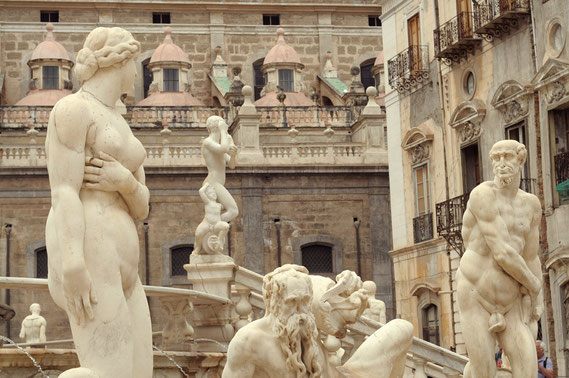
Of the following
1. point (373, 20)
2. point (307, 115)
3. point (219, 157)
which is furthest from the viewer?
point (373, 20)

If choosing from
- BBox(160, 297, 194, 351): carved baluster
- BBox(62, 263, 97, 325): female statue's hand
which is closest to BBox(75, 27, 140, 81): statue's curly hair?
BBox(62, 263, 97, 325): female statue's hand

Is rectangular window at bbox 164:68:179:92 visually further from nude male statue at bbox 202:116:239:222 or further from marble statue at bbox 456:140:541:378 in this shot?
marble statue at bbox 456:140:541:378

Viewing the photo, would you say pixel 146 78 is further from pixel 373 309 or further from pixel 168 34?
pixel 373 309

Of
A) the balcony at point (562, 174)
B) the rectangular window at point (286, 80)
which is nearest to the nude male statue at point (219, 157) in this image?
the balcony at point (562, 174)

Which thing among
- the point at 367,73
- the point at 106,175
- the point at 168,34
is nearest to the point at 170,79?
the point at 168,34

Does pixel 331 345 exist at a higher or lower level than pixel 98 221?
lower

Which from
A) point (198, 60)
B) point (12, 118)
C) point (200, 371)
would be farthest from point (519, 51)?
point (198, 60)

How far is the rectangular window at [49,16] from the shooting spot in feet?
146

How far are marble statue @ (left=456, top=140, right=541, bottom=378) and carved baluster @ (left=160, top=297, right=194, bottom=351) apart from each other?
3490 millimetres

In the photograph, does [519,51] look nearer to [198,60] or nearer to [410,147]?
[410,147]

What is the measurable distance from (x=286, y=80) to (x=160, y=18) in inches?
Answer: 230

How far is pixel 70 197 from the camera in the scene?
5.55 metres

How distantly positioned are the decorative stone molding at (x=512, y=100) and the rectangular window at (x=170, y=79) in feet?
70.1

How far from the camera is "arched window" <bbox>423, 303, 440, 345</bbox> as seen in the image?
2469cm
